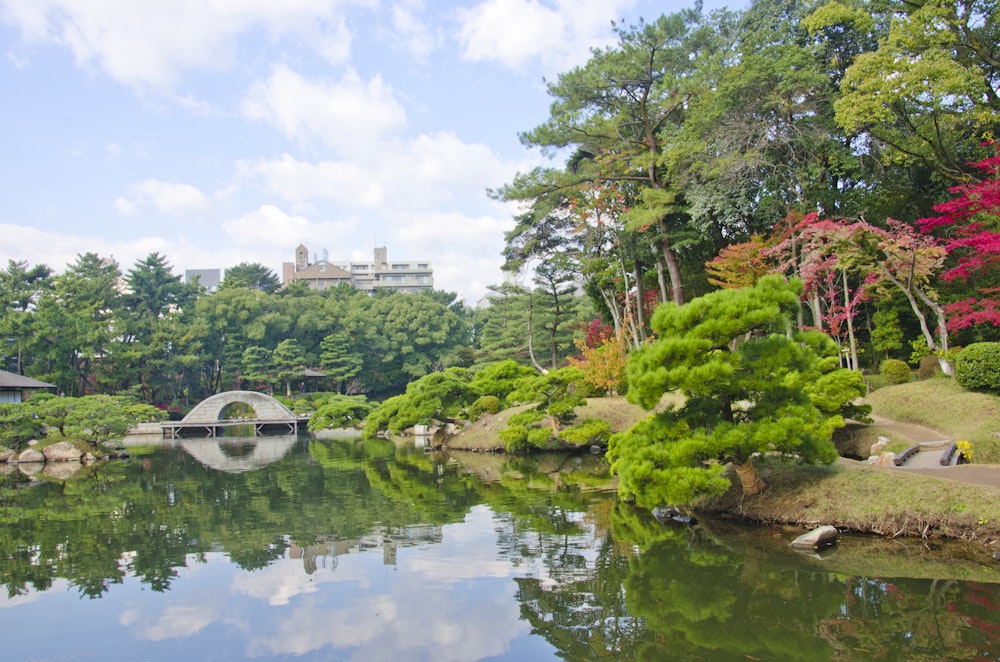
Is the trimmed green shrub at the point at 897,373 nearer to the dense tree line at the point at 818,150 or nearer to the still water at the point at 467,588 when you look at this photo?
the dense tree line at the point at 818,150

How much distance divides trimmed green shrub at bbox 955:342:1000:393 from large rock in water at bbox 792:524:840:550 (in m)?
6.25

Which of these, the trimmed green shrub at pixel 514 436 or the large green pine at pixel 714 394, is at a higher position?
the large green pine at pixel 714 394

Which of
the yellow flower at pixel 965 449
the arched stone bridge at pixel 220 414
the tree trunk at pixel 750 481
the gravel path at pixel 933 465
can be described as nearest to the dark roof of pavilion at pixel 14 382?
the arched stone bridge at pixel 220 414

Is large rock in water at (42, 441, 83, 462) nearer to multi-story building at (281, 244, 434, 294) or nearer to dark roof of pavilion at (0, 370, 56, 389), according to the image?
dark roof of pavilion at (0, 370, 56, 389)

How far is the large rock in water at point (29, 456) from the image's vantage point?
725 inches

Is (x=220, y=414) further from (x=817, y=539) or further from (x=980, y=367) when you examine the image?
(x=980, y=367)

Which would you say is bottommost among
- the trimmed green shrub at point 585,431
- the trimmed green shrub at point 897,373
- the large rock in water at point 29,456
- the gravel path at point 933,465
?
the gravel path at point 933,465

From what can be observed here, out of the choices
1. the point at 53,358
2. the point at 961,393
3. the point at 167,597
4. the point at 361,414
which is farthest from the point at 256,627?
the point at 53,358

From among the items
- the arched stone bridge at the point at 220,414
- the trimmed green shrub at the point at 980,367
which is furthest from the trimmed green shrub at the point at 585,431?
the arched stone bridge at the point at 220,414

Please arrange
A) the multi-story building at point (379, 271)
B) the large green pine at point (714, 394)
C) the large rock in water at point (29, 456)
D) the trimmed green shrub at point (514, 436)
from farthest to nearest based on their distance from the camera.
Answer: the multi-story building at point (379, 271), the large rock in water at point (29, 456), the trimmed green shrub at point (514, 436), the large green pine at point (714, 394)

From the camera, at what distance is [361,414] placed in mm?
32219

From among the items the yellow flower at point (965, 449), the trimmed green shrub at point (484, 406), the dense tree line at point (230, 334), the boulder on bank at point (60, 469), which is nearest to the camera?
the yellow flower at point (965, 449)

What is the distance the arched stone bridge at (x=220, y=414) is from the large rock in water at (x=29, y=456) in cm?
1229

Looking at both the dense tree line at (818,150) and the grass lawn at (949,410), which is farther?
the dense tree line at (818,150)
